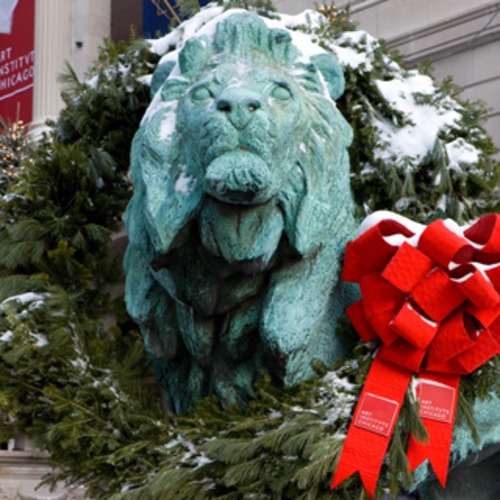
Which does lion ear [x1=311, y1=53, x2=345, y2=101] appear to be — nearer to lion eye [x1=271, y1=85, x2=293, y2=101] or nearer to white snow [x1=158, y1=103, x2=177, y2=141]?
lion eye [x1=271, y1=85, x2=293, y2=101]

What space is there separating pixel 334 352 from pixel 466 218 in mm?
607

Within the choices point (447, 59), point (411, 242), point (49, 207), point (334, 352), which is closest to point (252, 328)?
point (334, 352)

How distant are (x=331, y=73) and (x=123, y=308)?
1.02 meters

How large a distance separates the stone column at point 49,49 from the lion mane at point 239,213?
572 inches

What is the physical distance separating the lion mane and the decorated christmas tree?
0.12m

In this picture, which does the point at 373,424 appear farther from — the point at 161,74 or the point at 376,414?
the point at 161,74

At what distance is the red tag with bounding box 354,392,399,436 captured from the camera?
2488 mm

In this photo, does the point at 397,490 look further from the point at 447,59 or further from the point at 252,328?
the point at 447,59

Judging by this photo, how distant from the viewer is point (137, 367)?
3.19 m

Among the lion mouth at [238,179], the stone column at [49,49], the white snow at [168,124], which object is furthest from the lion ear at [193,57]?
the stone column at [49,49]

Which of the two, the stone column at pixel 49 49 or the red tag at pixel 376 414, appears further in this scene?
the stone column at pixel 49 49

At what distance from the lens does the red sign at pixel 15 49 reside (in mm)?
18328

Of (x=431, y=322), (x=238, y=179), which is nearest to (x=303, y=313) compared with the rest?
(x=431, y=322)

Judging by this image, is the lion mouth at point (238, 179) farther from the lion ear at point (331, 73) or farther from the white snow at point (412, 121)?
the white snow at point (412, 121)
